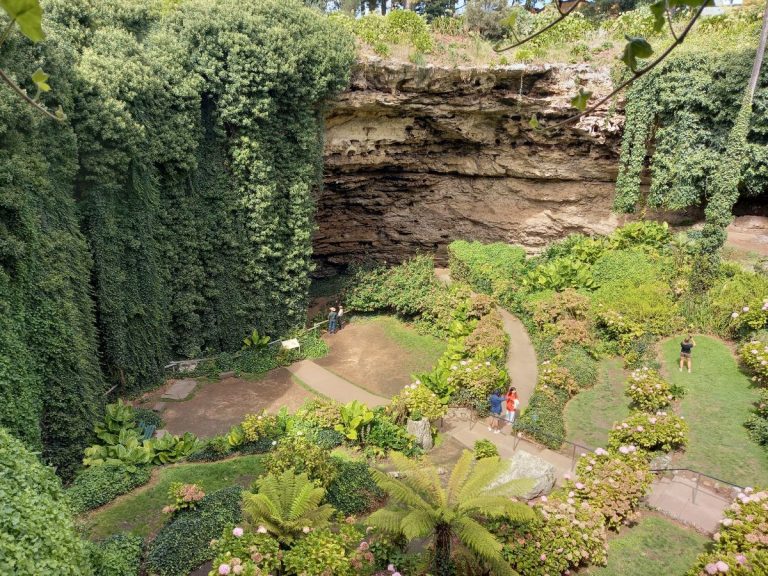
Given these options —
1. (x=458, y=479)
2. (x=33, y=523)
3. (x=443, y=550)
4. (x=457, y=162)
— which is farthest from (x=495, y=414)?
(x=457, y=162)

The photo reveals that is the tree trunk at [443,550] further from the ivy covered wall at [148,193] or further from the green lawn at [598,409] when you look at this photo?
the ivy covered wall at [148,193]

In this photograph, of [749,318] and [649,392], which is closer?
[649,392]

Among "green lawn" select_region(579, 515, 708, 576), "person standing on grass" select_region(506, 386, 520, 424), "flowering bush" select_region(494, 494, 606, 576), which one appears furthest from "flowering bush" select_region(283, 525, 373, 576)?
"person standing on grass" select_region(506, 386, 520, 424)

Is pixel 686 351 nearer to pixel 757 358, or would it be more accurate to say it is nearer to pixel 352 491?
pixel 757 358

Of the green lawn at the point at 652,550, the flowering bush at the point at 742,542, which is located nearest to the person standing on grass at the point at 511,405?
the green lawn at the point at 652,550

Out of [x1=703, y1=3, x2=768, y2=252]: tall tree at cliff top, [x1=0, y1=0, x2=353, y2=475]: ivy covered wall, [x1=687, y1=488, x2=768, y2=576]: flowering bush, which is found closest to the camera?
[x1=687, y1=488, x2=768, y2=576]: flowering bush

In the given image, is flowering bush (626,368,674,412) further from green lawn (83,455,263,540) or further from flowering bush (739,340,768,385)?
green lawn (83,455,263,540)
